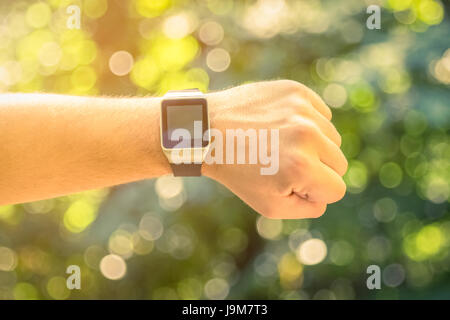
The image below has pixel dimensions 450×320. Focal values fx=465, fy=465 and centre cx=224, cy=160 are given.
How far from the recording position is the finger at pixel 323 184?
84cm

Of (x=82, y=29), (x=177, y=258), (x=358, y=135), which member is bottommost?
(x=177, y=258)

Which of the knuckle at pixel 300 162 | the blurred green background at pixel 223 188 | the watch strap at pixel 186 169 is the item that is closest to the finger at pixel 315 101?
the knuckle at pixel 300 162

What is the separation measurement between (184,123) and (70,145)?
0.76 feet

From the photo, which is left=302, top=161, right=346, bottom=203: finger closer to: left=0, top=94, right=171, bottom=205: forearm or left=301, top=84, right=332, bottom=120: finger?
left=301, top=84, right=332, bottom=120: finger

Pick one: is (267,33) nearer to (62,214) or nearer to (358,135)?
(358,135)

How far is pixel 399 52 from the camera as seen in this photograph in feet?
4.49

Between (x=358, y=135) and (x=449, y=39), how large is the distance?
0.39 metres

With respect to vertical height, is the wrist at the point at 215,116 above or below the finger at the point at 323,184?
above

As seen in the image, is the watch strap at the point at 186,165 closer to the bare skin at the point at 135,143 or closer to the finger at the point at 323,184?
the bare skin at the point at 135,143

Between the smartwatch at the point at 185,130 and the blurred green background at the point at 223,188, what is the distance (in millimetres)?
552

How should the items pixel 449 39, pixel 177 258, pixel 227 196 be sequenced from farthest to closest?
pixel 177 258
pixel 227 196
pixel 449 39

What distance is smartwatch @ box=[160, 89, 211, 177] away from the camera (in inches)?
35.1

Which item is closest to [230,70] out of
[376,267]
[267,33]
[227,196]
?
[267,33]

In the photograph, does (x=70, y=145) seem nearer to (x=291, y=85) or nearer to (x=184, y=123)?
(x=184, y=123)
